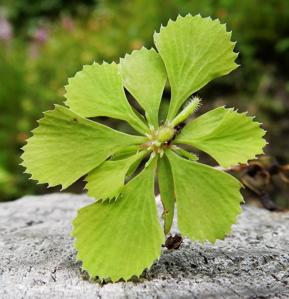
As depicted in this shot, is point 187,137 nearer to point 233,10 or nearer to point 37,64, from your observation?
point 233,10

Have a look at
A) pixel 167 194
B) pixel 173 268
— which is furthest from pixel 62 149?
pixel 173 268

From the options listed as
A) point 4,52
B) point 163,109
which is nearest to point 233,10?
point 163,109

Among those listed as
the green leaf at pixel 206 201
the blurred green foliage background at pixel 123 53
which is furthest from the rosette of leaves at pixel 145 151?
the blurred green foliage background at pixel 123 53

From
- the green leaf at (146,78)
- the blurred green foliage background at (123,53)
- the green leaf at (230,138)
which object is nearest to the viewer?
the green leaf at (230,138)

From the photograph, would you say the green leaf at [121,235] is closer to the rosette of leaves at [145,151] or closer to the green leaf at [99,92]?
the rosette of leaves at [145,151]

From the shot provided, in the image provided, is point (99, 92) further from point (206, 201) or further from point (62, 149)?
point (206, 201)

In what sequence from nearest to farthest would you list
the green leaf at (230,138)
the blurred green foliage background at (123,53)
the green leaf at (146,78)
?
the green leaf at (230,138)
the green leaf at (146,78)
the blurred green foliage background at (123,53)

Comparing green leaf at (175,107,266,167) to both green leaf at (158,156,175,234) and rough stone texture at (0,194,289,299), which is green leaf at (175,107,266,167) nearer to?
green leaf at (158,156,175,234)
